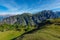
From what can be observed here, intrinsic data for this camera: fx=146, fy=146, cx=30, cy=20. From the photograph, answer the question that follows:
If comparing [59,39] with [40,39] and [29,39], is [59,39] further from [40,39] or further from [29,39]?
[29,39]

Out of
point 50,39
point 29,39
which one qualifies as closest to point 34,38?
point 29,39

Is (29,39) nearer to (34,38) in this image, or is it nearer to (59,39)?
(34,38)

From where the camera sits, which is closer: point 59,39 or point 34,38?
point 59,39

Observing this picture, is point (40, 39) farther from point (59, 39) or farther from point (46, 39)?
point (59, 39)

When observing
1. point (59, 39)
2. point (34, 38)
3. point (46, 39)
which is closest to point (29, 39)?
point (34, 38)

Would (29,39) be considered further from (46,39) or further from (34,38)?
(46,39)

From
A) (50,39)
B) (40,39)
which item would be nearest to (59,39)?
(50,39)
